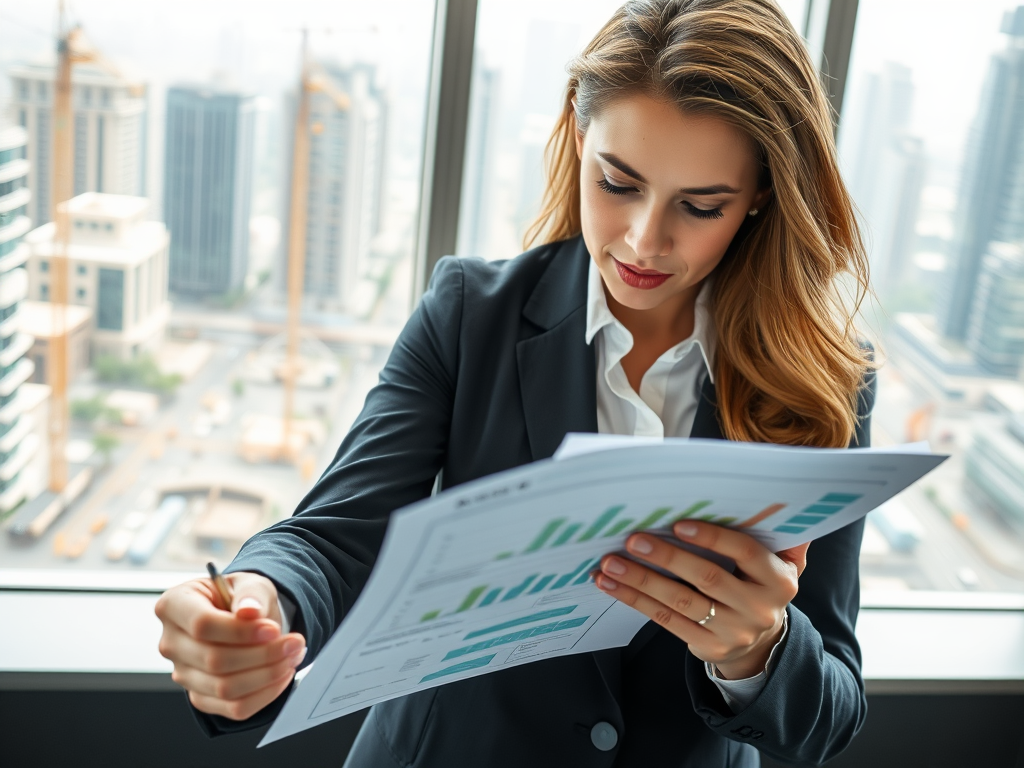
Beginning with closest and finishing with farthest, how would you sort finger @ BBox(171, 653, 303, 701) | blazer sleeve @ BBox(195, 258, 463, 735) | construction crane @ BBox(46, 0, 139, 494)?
finger @ BBox(171, 653, 303, 701)
blazer sleeve @ BBox(195, 258, 463, 735)
construction crane @ BBox(46, 0, 139, 494)

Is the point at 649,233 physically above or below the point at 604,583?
above

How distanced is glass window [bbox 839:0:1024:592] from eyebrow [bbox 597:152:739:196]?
81 centimetres

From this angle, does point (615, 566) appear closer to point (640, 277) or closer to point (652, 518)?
point (652, 518)

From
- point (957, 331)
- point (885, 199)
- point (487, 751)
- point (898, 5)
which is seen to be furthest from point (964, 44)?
point (487, 751)

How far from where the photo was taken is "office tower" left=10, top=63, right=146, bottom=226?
62.8 inches

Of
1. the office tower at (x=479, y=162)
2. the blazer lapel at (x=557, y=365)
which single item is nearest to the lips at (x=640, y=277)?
the blazer lapel at (x=557, y=365)

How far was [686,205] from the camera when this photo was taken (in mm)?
1100

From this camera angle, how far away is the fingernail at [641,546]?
0.78m

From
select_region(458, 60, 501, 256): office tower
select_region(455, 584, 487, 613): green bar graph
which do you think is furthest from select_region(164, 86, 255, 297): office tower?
select_region(455, 584, 487, 613): green bar graph

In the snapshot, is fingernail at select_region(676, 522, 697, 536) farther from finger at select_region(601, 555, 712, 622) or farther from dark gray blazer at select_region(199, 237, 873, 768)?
dark gray blazer at select_region(199, 237, 873, 768)

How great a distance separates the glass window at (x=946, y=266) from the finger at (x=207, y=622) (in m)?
1.40

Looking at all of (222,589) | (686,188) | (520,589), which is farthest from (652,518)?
(686,188)

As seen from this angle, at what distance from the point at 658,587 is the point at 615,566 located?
0.05 m

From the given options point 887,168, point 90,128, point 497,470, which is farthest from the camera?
point 887,168
